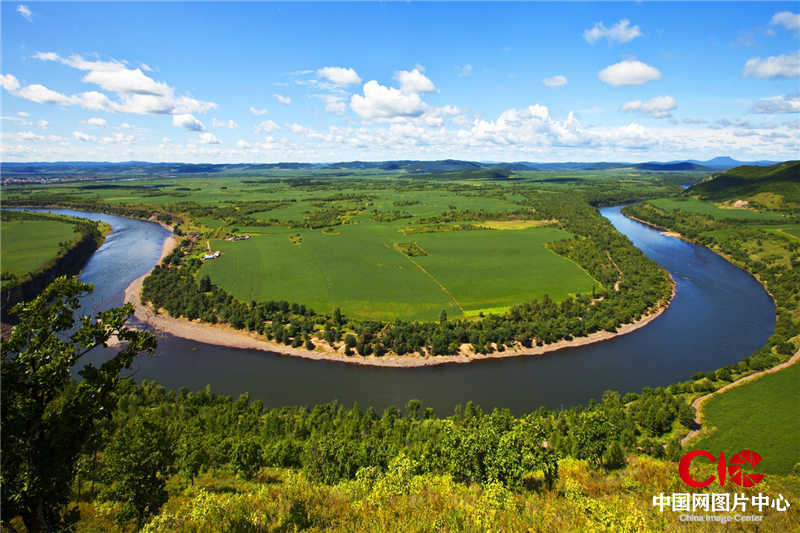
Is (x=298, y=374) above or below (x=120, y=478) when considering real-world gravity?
→ below

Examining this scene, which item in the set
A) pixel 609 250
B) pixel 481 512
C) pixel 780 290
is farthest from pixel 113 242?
pixel 780 290

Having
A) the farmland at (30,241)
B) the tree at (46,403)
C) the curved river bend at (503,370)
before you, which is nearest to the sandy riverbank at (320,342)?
the curved river bend at (503,370)

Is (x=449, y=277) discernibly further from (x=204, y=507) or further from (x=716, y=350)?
(x=204, y=507)

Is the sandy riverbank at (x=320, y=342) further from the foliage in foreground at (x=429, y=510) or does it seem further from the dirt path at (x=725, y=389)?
the foliage in foreground at (x=429, y=510)

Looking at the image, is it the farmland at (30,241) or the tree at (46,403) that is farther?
the farmland at (30,241)

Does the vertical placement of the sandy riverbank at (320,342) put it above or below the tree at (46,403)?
below

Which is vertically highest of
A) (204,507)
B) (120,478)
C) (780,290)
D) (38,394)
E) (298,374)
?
(38,394)
